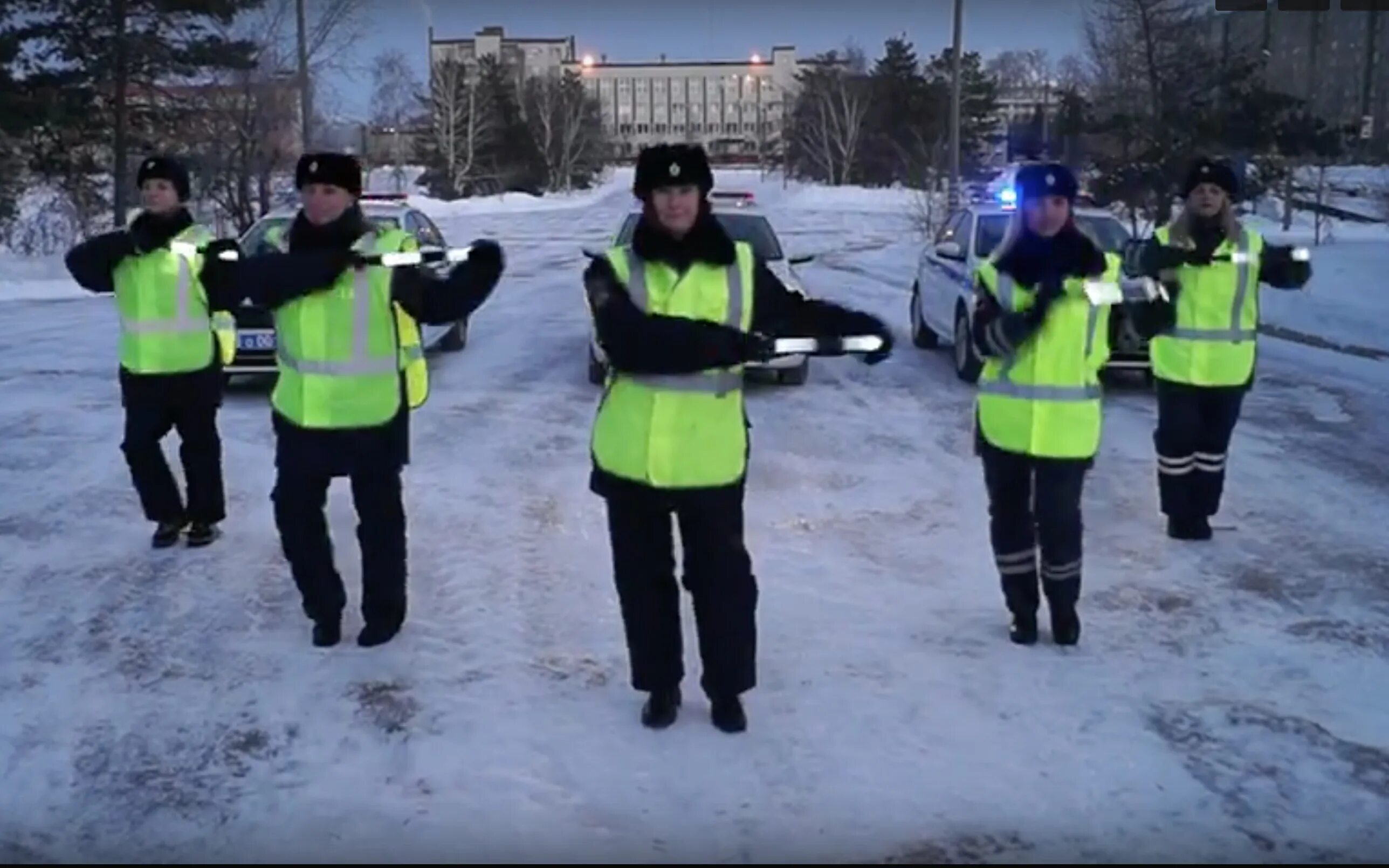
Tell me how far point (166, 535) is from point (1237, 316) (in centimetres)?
529

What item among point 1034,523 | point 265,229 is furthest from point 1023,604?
point 265,229

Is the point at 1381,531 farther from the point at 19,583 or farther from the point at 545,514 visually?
the point at 19,583

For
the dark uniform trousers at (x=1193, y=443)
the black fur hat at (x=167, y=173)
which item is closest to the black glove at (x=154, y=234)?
the black fur hat at (x=167, y=173)

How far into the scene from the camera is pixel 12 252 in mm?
27688

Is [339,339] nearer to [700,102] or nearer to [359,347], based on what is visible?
[359,347]

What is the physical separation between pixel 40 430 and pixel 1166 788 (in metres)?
→ 8.64

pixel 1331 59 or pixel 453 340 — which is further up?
pixel 1331 59

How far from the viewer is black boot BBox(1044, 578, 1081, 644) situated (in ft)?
18.5

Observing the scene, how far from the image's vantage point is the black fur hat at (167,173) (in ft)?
21.8

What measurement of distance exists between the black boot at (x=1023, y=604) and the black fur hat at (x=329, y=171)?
2.89 m

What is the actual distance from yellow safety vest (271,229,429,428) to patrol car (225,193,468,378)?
402 cm

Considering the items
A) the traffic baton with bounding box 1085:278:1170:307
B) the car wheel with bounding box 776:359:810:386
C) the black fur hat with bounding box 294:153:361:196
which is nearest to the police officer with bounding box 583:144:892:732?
the traffic baton with bounding box 1085:278:1170:307

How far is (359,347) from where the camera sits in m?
5.37

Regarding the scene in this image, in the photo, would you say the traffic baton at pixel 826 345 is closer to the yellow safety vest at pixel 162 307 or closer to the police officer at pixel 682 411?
the police officer at pixel 682 411
